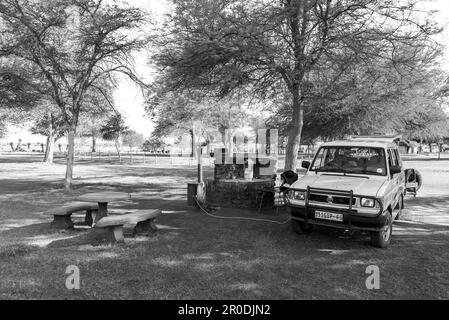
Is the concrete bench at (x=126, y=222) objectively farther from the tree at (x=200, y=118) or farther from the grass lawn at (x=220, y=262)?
the tree at (x=200, y=118)

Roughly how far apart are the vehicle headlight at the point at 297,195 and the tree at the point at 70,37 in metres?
10.2

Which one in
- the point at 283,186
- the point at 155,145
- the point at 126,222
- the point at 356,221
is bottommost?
the point at 126,222

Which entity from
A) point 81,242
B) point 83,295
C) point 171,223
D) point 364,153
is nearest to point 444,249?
point 364,153

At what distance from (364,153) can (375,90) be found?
842cm

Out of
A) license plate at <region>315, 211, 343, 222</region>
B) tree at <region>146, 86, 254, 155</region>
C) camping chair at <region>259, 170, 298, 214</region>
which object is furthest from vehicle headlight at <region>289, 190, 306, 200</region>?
tree at <region>146, 86, 254, 155</region>

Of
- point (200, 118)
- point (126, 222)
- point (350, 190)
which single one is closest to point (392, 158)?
point (350, 190)

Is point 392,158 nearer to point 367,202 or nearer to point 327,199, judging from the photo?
point 367,202

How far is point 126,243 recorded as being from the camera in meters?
6.78

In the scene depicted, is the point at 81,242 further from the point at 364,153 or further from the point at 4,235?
the point at 364,153

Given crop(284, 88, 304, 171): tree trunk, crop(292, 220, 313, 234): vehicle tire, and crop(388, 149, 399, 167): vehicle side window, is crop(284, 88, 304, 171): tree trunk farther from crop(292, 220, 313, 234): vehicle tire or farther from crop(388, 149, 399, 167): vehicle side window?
crop(292, 220, 313, 234): vehicle tire

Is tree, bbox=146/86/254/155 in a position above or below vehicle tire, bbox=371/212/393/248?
above

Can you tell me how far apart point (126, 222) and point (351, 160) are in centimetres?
514

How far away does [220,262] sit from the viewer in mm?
5781

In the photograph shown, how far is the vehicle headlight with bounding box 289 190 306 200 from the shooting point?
22.7ft
